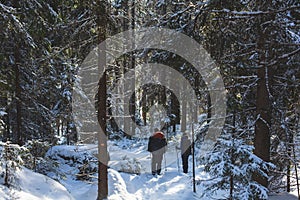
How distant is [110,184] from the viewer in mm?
10133

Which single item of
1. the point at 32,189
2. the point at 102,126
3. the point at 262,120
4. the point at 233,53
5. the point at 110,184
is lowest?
the point at 110,184

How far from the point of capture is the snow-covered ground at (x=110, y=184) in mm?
7102

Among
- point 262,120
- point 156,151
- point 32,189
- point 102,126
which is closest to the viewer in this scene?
point 32,189

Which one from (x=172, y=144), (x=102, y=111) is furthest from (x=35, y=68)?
(x=172, y=144)

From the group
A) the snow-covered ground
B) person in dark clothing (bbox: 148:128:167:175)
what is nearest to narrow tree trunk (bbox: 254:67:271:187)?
the snow-covered ground

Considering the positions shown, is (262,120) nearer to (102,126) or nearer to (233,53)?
(233,53)

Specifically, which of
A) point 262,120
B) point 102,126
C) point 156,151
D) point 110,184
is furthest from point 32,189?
point 156,151

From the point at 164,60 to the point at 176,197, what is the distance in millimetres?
5246

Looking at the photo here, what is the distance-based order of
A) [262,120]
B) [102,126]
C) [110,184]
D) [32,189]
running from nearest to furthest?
[32,189], [262,120], [102,126], [110,184]

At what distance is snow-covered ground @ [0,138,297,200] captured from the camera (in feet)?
23.3

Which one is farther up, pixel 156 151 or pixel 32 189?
pixel 32 189

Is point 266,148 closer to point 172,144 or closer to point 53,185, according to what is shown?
point 53,185

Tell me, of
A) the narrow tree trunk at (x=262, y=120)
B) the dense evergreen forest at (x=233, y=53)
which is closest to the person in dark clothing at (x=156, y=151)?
the dense evergreen forest at (x=233, y=53)

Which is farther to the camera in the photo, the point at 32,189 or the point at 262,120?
the point at 262,120
